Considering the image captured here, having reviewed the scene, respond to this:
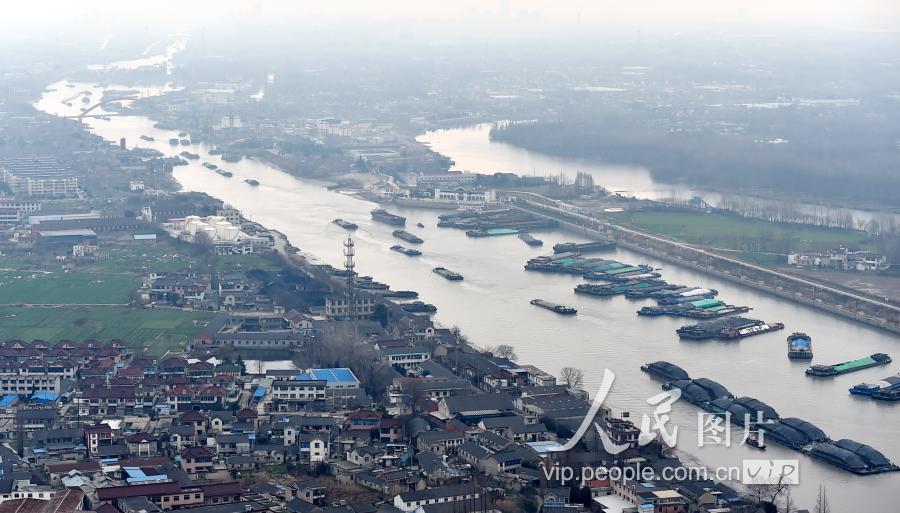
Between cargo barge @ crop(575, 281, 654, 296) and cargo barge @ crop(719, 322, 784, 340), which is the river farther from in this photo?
cargo barge @ crop(719, 322, 784, 340)

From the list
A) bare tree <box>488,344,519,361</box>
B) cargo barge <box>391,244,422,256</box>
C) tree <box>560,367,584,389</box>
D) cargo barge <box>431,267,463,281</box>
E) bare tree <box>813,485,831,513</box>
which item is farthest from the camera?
cargo barge <box>391,244,422,256</box>

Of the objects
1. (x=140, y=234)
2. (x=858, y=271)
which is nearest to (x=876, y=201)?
(x=858, y=271)

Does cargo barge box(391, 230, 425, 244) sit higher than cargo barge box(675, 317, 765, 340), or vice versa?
cargo barge box(675, 317, 765, 340)

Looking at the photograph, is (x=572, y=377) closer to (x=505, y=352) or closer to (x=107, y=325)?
(x=505, y=352)

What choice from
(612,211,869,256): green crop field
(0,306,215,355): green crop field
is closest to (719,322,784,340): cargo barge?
(612,211,869,256): green crop field

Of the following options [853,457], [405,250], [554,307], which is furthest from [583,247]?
[853,457]

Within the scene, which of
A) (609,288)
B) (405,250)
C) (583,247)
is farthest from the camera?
(583,247)

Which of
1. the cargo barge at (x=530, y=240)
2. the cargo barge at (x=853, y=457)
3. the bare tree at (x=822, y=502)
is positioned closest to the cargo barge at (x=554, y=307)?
the cargo barge at (x=530, y=240)
